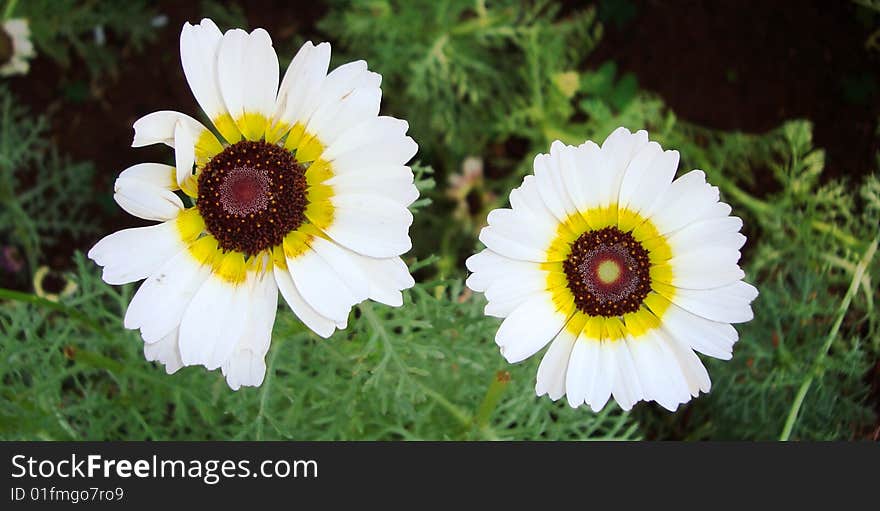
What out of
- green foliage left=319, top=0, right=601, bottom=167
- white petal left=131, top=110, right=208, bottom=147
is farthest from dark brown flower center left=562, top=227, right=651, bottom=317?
green foliage left=319, top=0, right=601, bottom=167

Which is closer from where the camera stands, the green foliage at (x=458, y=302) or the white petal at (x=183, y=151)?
the white petal at (x=183, y=151)

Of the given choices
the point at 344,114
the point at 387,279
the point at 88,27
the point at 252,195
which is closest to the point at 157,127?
the point at 252,195

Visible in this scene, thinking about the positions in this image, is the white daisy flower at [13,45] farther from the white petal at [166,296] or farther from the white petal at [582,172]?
the white petal at [582,172]

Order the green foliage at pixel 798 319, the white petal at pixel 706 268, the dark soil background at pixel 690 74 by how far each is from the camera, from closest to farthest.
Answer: the white petal at pixel 706 268 → the green foliage at pixel 798 319 → the dark soil background at pixel 690 74

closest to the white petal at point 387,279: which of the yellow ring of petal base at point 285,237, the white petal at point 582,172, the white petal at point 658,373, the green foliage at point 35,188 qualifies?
the yellow ring of petal base at point 285,237

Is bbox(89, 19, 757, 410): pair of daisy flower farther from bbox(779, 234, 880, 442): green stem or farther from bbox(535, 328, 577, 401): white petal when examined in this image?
bbox(779, 234, 880, 442): green stem

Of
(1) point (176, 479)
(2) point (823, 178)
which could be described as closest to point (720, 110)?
(2) point (823, 178)

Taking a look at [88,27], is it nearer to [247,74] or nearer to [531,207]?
[247,74]

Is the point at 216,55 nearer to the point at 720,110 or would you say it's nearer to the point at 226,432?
the point at 226,432
